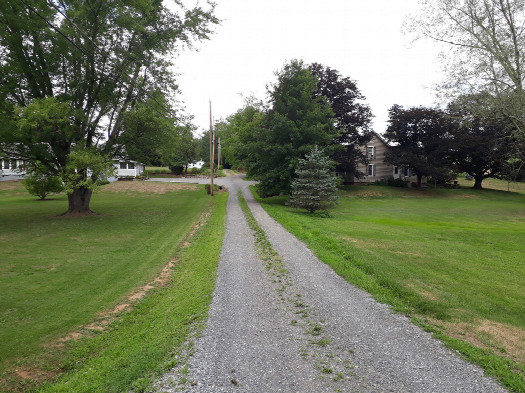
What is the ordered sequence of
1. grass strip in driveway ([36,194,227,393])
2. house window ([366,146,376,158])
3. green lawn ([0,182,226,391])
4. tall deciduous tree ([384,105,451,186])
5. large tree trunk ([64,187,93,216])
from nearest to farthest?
grass strip in driveway ([36,194,227,393]) → green lawn ([0,182,226,391]) → large tree trunk ([64,187,93,216]) → tall deciduous tree ([384,105,451,186]) → house window ([366,146,376,158])

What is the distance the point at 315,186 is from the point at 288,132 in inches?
333

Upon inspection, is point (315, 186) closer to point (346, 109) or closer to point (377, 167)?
point (346, 109)

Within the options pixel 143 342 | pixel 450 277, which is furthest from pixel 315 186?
pixel 143 342

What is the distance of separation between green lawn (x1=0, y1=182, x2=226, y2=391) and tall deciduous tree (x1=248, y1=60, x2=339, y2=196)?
8.37 metres

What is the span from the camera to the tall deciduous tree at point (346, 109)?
145 ft

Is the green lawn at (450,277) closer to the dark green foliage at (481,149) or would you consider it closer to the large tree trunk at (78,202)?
the large tree trunk at (78,202)

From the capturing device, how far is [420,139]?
160 feet

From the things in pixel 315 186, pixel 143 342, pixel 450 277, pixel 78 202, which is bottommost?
pixel 143 342

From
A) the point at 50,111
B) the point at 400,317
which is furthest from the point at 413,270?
the point at 50,111

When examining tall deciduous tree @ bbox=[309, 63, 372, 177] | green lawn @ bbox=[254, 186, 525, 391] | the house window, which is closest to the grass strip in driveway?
green lawn @ bbox=[254, 186, 525, 391]

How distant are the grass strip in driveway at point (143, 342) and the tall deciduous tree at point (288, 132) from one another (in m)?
20.1

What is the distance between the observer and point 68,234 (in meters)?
17.7

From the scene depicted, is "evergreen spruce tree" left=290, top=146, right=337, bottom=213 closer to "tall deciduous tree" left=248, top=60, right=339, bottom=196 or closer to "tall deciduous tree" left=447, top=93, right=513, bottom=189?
"tall deciduous tree" left=248, top=60, right=339, bottom=196

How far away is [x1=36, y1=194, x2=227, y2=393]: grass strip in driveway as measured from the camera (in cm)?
479
